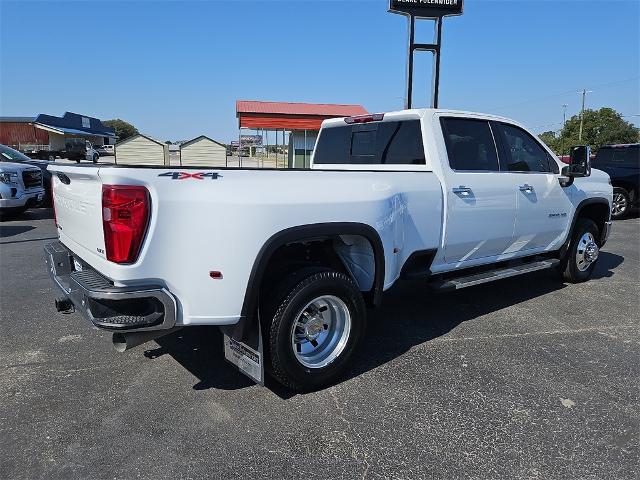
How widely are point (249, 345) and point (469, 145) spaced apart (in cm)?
288

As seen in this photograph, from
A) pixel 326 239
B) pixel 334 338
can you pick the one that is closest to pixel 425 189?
pixel 326 239

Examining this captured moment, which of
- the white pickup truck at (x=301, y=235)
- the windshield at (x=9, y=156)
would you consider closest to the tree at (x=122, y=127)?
the windshield at (x=9, y=156)

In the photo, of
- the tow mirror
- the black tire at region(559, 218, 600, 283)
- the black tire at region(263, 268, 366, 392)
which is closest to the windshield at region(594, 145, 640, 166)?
the black tire at region(559, 218, 600, 283)

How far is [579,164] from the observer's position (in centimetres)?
527

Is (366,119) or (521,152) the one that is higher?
(366,119)

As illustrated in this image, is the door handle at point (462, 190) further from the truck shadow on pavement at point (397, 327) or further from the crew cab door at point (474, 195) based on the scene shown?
the truck shadow on pavement at point (397, 327)

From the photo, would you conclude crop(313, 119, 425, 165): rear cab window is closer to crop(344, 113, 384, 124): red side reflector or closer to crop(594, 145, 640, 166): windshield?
crop(344, 113, 384, 124): red side reflector

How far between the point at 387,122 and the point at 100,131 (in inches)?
2651

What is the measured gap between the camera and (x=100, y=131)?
6391 centimetres

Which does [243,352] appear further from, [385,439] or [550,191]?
[550,191]

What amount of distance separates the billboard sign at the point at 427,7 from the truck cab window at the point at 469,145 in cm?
997

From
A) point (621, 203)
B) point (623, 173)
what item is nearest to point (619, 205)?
point (621, 203)

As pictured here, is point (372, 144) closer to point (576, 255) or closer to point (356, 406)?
point (356, 406)

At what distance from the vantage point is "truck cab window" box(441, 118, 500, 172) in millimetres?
4441
